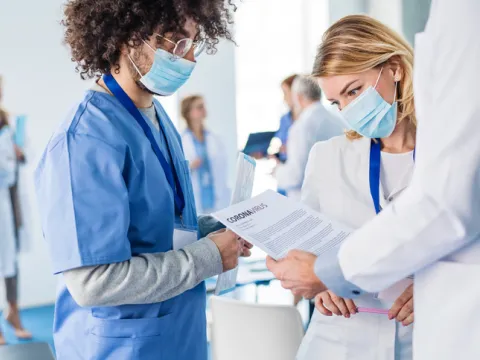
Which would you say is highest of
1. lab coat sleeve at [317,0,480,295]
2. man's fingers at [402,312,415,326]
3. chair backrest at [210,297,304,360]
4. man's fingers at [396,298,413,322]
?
lab coat sleeve at [317,0,480,295]

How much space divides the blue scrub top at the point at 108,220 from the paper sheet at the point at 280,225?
6.9 inches

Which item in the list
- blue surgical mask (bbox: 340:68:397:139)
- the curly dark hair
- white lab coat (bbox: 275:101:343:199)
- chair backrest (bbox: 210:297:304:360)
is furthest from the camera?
white lab coat (bbox: 275:101:343:199)

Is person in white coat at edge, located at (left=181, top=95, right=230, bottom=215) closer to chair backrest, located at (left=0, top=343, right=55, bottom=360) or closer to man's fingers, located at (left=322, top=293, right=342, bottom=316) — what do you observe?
chair backrest, located at (left=0, top=343, right=55, bottom=360)

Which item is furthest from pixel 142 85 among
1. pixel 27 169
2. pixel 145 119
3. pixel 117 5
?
pixel 27 169

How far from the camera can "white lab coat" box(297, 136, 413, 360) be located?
60.3 inches

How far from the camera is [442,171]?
40.4 inches

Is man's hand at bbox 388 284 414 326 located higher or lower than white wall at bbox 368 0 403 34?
lower

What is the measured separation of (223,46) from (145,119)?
570 centimetres

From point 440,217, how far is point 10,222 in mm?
4157

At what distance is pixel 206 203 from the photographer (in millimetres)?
5926

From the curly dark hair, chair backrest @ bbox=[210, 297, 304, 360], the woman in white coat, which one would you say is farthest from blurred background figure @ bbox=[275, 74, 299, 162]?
the curly dark hair

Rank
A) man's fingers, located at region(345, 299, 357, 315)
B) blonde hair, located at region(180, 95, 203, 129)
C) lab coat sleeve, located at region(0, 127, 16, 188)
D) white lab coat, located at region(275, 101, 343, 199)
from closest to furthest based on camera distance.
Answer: man's fingers, located at region(345, 299, 357, 315) → lab coat sleeve, located at region(0, 127, 16, 188) → white lab coat, located at region(275, 101, 343, 199) → blonde hair, located at region(180, 95, 203, 129)

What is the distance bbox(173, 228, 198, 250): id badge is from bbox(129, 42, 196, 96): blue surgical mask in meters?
0.34

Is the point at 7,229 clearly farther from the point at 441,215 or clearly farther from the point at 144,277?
the point at 441,215
